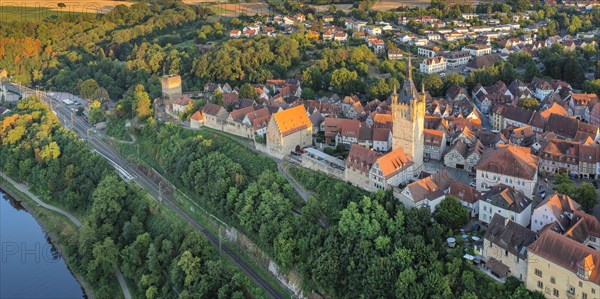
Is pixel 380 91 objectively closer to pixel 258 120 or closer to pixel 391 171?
pixel 258 120

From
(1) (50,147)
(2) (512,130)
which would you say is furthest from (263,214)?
(1) (50,147)

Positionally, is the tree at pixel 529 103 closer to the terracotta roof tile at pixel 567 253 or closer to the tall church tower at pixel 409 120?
the tall church tower at pixel 409 120

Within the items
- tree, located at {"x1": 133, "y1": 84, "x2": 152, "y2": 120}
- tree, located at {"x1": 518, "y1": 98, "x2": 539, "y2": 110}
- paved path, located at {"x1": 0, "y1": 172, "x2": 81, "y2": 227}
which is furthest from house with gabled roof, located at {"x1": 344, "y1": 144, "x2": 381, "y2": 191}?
tree, located at {"x1": 133, "y1": 84, "x2": 152, "y2": 120}

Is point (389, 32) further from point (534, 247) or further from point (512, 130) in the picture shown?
point (534, 247)

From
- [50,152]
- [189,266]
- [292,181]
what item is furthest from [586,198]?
[50,152]

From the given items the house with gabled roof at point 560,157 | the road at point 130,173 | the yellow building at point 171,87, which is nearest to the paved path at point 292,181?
the road at point 130,173

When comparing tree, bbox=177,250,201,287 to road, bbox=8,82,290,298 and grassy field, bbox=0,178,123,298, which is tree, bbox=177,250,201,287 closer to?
road, bbox=8,82,290,298
